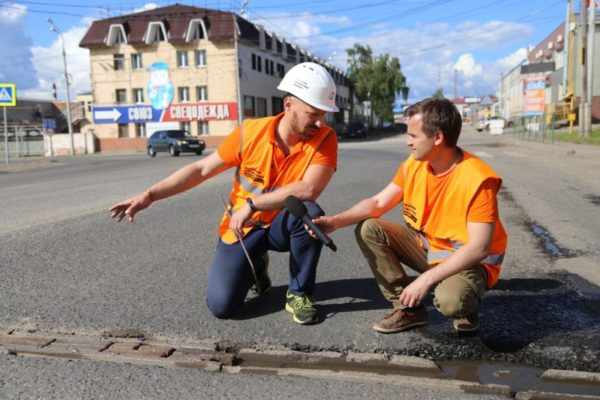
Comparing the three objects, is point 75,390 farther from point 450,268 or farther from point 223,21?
point 223,21

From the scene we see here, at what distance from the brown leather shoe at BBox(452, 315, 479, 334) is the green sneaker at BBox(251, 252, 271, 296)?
1450mm

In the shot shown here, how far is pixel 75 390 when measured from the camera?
279 cm

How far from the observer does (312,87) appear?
11.8 feet

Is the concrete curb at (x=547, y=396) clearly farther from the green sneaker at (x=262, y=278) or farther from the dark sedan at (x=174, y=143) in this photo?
the dark sedan at (x=174, y=143)

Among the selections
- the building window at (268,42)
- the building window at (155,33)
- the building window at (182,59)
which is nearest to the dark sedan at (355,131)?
the building window at (268,42)

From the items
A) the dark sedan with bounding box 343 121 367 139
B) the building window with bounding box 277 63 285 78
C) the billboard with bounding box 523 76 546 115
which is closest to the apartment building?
the building window with bounding box 277 63 285 78

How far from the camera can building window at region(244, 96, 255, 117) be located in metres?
49.7

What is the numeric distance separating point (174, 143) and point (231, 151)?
29.2 metres

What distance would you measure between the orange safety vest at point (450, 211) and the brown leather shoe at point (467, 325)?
0.24m

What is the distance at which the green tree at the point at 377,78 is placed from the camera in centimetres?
6919

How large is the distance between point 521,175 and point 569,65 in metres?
34.8

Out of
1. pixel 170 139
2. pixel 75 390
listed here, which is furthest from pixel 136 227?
pixel 170 139

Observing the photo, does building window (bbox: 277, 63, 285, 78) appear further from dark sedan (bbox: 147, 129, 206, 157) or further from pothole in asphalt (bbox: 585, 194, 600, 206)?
pothole in asphalt (bbox: 585, 194, 600, 206)

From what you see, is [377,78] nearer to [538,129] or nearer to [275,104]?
[275,104]
